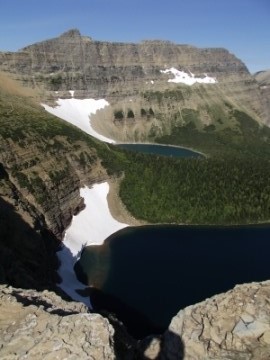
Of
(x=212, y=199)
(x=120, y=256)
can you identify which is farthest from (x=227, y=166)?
(x=120, y=256)

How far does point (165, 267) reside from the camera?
91.7 m

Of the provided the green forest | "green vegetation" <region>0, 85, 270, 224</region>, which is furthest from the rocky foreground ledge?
the green forest

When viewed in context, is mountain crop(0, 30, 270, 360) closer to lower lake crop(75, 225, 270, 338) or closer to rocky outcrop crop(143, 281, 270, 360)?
rocky outcrop crop(143, 281, 270, 360)

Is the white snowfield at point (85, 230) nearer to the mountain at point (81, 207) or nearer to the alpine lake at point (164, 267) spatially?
the alpine lake at point (164, 267)

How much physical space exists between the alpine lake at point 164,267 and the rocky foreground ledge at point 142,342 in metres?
43.3

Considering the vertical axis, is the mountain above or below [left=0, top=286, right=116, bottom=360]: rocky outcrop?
below

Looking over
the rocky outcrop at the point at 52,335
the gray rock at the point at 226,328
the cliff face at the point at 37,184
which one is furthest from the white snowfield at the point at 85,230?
the rocky outcrop at the point at 52,335

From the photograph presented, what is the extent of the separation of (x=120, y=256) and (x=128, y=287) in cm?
1527

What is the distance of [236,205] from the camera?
128m

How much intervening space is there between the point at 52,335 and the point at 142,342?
9.39 meters

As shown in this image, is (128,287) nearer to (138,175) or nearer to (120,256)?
(120,256)

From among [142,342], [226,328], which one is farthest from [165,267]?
[226,328]

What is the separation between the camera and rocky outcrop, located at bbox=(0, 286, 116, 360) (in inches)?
752

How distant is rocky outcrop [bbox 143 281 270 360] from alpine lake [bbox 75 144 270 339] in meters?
43.6
